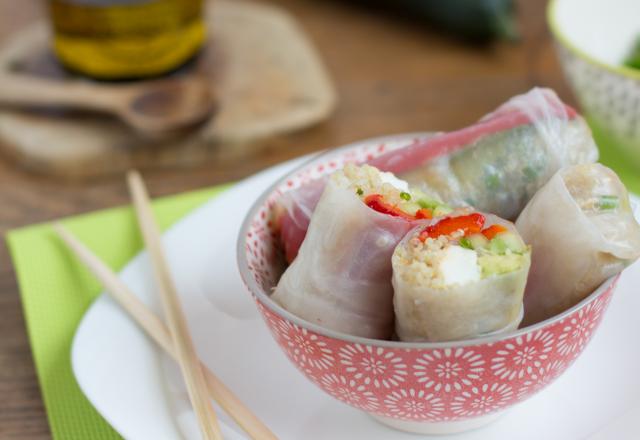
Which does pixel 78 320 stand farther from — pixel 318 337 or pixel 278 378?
pixel 318 337

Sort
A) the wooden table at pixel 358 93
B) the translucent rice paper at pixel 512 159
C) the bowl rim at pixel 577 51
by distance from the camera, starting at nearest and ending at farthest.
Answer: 1. the translucent rice paper at pixel 512 159
2. the bowl rim at pixel 577 51
3. the wooden table at pixel 358 93

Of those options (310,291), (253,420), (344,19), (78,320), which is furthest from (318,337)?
(344,19)

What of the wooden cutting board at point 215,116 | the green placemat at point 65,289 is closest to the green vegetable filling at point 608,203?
the green placemat at point 65,289

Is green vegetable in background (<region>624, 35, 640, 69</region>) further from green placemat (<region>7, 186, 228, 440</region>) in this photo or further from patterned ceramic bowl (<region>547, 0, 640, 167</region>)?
green placemat (<region>7, 186, 228, 440</region>)

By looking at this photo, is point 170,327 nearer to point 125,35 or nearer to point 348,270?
point 348,270

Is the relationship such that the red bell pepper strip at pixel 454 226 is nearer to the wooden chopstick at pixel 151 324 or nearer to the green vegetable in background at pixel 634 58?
the wooden chopstick at pixel 151 324
